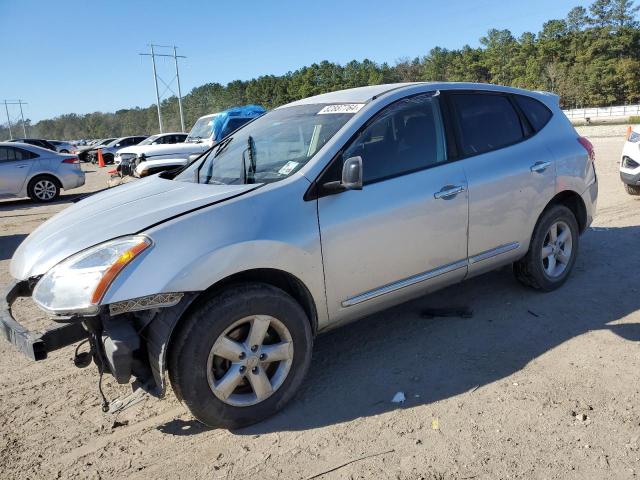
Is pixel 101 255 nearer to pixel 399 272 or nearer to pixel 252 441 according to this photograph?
pixel 252 441

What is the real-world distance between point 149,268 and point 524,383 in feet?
7.63

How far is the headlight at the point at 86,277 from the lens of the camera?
2527mm

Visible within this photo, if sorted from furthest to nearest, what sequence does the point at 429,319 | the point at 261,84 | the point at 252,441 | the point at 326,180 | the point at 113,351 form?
the point at 261,84, the point at 429,319, the point at 326,180, the point at 252,441, the point at 113,351

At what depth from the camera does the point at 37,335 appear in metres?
2.68

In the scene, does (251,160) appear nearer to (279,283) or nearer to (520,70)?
(279,283)

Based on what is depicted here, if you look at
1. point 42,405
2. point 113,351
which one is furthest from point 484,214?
point 42,405

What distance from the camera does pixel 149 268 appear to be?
8.48 ft

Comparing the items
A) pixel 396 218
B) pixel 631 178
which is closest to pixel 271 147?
pixel 396 218

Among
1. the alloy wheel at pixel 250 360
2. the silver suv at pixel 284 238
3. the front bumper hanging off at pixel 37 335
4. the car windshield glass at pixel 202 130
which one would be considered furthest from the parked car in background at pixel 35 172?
the alloy wheel at pixel 250 360

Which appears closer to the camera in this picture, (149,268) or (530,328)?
(149,268)

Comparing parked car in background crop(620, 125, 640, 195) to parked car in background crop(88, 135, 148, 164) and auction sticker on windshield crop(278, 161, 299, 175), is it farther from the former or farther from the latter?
parked car in background crop(88, 135, 148, 164)

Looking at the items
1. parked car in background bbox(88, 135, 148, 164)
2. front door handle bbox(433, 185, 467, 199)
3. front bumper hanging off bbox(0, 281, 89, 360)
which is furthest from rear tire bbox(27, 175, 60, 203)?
parked car in background bbox(88, 135, 148, 164)

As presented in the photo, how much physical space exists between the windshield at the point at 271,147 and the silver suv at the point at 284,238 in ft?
0.05

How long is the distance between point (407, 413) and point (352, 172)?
1.42m
